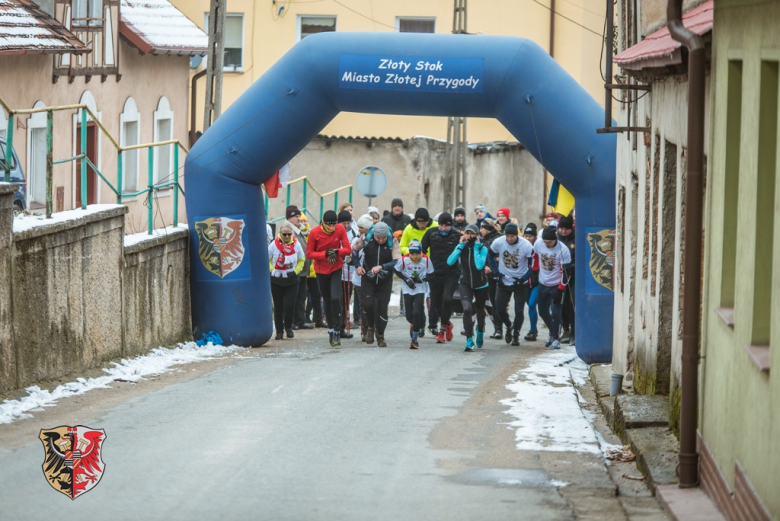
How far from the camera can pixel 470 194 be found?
35531mm

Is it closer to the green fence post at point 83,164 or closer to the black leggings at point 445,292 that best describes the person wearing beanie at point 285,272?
the black leggings at point 445,292

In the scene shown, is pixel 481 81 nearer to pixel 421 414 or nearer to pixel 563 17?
pixel 421 414

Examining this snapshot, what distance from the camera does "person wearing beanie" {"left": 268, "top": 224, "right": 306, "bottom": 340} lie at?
18.1 meters

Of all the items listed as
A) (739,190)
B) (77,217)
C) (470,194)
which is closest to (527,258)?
(77,217)

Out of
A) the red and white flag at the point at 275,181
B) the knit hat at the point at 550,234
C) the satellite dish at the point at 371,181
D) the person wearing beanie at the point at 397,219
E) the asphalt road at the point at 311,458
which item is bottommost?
the asphalt road at the point at 311,458

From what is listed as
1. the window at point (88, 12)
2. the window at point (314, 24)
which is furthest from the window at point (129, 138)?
the window at point (314, 24)

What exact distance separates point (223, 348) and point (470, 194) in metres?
19.2

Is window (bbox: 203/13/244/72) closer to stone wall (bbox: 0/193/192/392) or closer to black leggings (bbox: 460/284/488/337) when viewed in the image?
stone wall (bbox: 0/193/192/392)

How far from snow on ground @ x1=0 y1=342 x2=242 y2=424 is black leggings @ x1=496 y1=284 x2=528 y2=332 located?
3.76 metres

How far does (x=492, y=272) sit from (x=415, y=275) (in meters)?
1.15

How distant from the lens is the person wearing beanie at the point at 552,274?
17.8 metres

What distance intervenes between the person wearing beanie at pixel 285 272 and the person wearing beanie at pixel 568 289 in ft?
11.8

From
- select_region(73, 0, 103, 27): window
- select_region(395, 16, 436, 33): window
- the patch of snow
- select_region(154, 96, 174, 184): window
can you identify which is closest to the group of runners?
the patch of snow

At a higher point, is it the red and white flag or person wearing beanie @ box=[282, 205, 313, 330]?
the red and white flag
